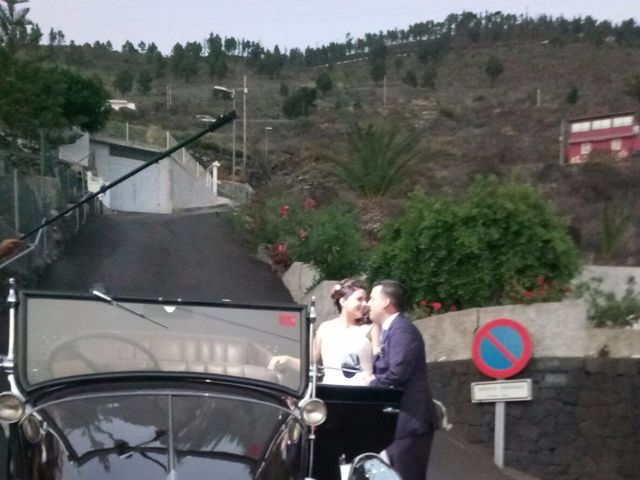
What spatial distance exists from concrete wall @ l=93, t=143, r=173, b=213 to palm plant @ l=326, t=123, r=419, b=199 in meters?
22.6

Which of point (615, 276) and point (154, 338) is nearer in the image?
point (154, 338)

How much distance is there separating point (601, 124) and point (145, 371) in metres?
28.9

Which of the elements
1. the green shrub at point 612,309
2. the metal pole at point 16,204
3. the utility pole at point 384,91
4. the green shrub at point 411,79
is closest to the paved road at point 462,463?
the green shrub at point 612,309

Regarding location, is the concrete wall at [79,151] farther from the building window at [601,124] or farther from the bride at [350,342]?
the bride at [350,342]

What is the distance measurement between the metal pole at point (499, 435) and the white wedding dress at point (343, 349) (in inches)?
127

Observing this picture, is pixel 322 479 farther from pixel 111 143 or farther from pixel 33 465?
pixel 111 143

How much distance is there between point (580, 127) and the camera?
111 ft

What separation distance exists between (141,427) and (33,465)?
0.52 meters

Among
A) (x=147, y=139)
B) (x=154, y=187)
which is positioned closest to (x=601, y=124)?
(x=154, y=187)

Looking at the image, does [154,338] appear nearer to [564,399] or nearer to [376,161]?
[564,399]

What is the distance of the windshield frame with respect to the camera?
521cm

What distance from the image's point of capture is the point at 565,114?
43.0 metres

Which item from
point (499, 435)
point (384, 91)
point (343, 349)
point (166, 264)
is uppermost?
point (384, 91)

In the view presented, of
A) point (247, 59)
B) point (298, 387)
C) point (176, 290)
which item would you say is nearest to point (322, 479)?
point (298, 387)
